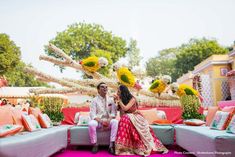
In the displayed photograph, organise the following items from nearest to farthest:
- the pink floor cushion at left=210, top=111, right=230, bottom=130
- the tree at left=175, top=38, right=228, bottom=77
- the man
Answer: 1. the pink floor cushion at left=210, top=111, right=230, bottom=130
2. the man
3. the tree at left=175, top=38, right=228, bottom=77

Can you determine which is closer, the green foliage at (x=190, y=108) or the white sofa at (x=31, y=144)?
the white sofa at (x=31, y=144)

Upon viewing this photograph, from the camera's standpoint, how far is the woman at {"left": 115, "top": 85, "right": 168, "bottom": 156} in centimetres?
366

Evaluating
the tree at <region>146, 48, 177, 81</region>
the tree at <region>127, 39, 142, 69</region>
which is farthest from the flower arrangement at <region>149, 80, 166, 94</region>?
the tree at <region>146, 48, 177, 81</region>

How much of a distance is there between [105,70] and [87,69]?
42.1 feet

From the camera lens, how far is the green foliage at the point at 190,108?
4.89 m

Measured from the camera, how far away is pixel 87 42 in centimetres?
2205

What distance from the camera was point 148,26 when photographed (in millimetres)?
15945

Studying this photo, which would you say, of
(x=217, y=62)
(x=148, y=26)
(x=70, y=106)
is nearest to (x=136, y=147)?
(x=70, y=106)

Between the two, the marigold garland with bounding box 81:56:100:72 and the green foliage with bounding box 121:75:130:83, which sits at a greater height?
the marigold garland with bounding box 81:56:100:72

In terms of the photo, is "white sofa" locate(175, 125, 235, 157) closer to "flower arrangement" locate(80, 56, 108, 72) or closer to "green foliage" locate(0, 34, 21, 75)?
"flower arrangement" locate(80, 56, 108, 72)

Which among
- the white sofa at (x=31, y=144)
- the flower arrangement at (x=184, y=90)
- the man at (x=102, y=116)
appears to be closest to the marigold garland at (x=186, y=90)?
the flower arrangement at (x=184, y=90)

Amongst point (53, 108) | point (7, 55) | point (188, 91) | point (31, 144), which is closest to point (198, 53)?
point (7, 55)

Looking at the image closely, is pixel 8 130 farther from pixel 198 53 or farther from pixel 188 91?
pixel 198 53

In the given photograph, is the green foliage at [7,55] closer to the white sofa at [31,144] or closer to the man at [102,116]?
the man at [102,116]
